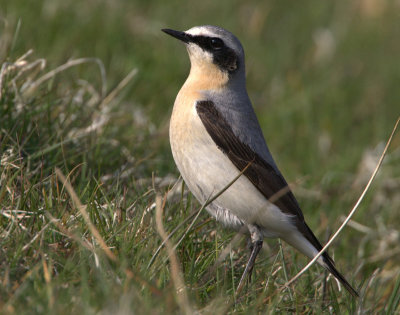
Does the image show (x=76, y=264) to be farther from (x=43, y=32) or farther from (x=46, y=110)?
(x=43, y=32)

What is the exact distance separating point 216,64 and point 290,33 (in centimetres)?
671

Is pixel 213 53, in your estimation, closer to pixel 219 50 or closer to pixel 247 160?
pixel 219 50

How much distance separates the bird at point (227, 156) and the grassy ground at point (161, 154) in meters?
0.20

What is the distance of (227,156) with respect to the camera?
5.40m

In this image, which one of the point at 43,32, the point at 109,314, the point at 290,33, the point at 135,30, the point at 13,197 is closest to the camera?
the point at 109,314

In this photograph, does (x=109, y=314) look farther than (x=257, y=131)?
No

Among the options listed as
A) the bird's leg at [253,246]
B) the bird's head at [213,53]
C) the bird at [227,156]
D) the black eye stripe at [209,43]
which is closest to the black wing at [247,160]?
the bird at [227,156]

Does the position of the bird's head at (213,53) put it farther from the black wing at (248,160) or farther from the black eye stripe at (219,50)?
the black wing at (248,160)

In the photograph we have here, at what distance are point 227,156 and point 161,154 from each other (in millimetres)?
1691

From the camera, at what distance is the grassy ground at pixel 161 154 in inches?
155

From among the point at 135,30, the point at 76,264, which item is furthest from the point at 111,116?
the point at 135,30

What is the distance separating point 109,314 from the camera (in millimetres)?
3264

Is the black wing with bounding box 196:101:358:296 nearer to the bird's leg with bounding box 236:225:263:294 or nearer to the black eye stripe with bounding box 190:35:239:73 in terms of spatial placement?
the bird's leg with bounding box 236:225:263:294

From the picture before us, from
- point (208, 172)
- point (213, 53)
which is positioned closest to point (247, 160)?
point (208, 172)
